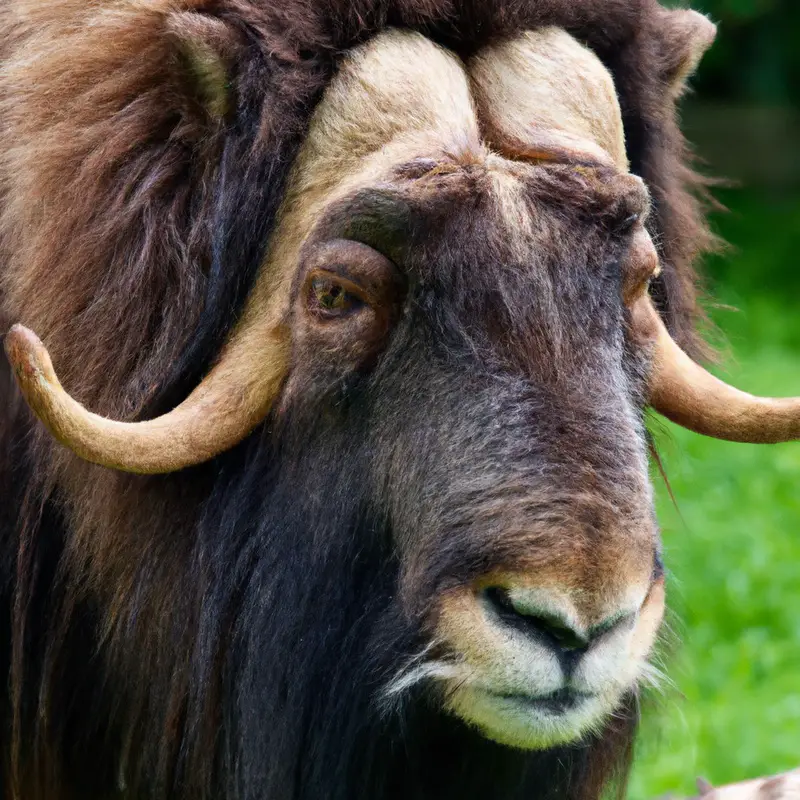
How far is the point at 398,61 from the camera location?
2770 mm

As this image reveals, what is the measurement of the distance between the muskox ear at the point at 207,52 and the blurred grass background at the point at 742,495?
129 centimetres

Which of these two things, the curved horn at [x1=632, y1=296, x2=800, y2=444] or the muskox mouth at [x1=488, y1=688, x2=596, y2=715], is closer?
the muskox mouth at [x1=488, y1=688, x2=596, y2=715]

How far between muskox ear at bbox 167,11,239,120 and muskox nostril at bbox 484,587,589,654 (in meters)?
1.11

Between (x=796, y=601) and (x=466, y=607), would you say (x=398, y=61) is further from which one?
(x=796, y=601)

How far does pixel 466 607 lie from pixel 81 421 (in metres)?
0.75

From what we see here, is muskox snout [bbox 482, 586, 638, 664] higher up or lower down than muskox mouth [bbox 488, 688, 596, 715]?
higher up

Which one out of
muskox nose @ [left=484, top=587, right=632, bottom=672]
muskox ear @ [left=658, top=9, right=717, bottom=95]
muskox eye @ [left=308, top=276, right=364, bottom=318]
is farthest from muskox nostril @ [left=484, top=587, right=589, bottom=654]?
muskox ear @ [left=658, top=9, right=717, bottom=95]

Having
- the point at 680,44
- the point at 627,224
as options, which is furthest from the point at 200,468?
the point at 680,44

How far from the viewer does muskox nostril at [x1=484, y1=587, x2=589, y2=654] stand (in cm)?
231

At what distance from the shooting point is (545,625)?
91.4 inches

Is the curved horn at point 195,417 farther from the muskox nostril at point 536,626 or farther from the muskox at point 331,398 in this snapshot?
the muskox nostril at point 536,626

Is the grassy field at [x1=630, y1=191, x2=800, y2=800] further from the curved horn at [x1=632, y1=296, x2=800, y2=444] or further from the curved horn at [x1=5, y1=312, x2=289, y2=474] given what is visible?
the curved horn at [x1=5, y1=312, x2=289, y2=474]

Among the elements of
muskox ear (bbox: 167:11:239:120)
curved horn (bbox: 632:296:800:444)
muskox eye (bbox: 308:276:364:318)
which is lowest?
curved horn (bbox: 632:296:800:444)

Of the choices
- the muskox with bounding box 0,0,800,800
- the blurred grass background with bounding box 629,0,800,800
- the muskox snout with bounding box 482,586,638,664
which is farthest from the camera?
the blurred grass background with bounding box 629,0,800,800
